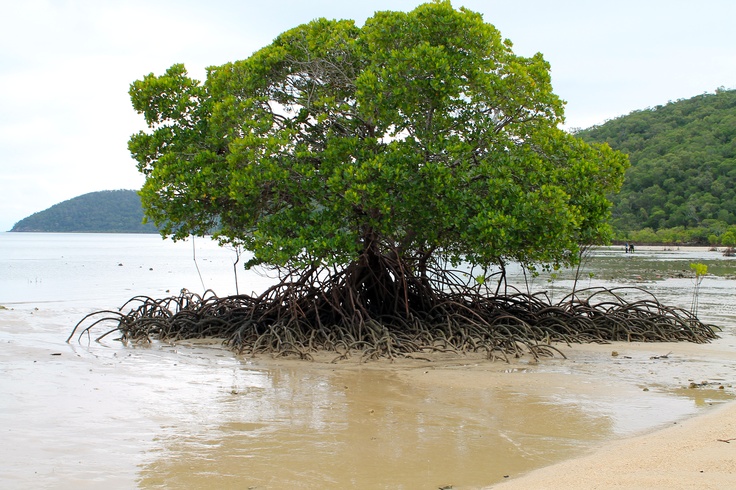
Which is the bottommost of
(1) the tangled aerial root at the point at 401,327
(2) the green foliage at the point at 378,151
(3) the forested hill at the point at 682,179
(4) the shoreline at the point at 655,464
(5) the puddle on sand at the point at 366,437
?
(5) the puddle on sand at the point at 366,437

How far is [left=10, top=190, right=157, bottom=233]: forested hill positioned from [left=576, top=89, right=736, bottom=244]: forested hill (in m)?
79.9

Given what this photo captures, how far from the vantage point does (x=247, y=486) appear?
14.6ft

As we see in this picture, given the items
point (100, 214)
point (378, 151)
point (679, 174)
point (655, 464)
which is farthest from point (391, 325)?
point (100, 214)

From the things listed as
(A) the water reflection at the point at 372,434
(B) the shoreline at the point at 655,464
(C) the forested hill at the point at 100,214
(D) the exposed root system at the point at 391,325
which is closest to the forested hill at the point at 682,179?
(D) the exposed root system at the point at 391,325

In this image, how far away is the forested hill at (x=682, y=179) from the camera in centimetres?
5903

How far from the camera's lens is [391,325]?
10055mm

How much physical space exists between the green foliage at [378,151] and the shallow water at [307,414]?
1725 mm

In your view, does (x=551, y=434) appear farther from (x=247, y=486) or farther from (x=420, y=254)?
(x=420, y=254)

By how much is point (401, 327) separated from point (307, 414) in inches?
153

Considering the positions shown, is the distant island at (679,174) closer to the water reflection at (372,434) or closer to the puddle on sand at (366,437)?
the water reflection at (372,434)

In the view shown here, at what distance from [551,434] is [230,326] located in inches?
249

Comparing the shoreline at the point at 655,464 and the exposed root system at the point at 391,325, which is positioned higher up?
the exposed root system at the point at 391,325

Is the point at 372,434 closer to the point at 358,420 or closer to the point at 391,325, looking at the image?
the point at 358,420

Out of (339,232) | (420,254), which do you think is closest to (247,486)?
(339,232)
